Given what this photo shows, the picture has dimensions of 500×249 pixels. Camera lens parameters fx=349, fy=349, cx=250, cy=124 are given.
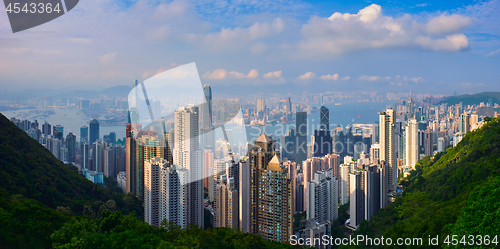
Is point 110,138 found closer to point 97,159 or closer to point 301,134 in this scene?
point 97,159

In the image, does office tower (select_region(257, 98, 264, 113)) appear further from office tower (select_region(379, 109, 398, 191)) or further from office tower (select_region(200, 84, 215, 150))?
office tower (select_region(379, 109, 398, 191))

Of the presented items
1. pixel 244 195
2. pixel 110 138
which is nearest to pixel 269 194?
pixel 244 195

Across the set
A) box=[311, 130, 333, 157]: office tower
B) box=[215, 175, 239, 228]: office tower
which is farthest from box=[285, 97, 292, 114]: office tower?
box=[215, 175, 239, 228]: office tower

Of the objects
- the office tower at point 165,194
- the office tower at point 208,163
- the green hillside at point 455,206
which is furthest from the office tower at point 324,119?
the office tower at point 165,194

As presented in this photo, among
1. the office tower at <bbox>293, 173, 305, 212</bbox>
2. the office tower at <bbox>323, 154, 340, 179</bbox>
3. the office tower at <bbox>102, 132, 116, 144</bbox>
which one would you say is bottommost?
the office tower at <bbox>293, 173, 305, 212</bbox>

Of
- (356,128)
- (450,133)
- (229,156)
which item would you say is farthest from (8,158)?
(450,133)

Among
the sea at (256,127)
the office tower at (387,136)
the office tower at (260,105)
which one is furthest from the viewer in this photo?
the office tower at (387,136)

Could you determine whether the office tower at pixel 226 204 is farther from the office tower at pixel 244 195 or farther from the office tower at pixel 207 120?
the office tower at pixel 207 120
